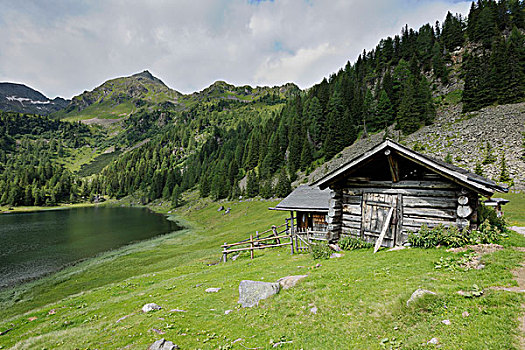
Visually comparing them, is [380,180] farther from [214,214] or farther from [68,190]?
[68,190]

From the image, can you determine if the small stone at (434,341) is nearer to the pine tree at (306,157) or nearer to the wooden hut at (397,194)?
the wooden hut at (397,194)

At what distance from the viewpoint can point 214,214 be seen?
287 feet

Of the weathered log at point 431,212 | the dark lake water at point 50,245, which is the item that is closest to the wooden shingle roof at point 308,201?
the weathered log at point 431,212

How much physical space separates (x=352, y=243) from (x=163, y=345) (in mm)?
12536

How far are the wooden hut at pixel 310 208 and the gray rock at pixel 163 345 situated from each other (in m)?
20.9

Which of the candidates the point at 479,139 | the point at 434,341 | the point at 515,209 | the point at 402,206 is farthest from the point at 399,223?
the point at 479,139

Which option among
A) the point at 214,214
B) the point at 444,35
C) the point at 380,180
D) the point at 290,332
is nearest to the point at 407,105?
the point at 444,35

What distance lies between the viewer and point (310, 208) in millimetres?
28047

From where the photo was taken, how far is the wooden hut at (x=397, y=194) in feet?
40.7

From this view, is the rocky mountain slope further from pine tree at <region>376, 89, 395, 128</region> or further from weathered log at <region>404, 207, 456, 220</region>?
weathered log at <region>404, 207, 456, 220</region>

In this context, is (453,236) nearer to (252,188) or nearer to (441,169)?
(441,169)

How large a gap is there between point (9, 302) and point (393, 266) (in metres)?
38.2

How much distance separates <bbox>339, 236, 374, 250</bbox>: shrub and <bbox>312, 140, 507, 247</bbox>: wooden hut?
0.42m

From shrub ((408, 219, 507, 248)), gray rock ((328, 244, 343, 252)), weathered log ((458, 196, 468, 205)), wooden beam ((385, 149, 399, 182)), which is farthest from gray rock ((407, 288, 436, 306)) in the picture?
gray rock ((328, 244, 343, 252))
